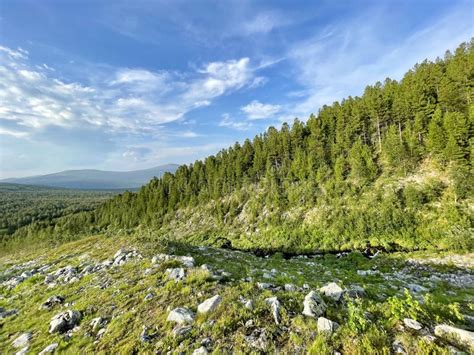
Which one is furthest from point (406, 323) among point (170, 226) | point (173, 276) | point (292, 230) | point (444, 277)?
point (170, 226)

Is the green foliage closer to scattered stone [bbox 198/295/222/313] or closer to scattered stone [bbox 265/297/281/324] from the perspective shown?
scattered stone [bbox 265/297/281/324]

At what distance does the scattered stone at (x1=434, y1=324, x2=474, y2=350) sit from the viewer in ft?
13.1

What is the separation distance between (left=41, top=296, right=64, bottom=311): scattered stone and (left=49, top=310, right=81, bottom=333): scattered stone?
1.95m

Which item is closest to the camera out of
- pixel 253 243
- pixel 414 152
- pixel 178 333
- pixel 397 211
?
pixel 178 333

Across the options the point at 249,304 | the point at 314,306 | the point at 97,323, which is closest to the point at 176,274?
the point at 97,323

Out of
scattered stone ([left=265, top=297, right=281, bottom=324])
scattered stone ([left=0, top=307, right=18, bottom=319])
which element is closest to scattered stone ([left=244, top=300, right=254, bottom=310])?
scattered stone ([left=265, top=297, right=281, bottom=324])

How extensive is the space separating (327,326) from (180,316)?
3.81m

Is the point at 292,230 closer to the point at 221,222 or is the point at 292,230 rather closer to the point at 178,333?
the point at 221,222

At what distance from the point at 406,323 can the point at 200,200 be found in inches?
2280

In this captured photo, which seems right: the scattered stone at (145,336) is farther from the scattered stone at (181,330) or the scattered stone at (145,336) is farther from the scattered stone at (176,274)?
the scattered stone at (176,274)

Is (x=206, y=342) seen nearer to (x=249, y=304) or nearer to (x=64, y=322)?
(x=249, y=304)

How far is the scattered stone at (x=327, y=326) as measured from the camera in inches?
190

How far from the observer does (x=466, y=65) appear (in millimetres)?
40000

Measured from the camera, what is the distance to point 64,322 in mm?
6785
